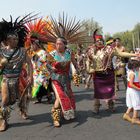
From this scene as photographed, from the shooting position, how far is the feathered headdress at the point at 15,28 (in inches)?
264

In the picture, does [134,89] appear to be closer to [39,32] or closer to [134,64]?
[134,64]

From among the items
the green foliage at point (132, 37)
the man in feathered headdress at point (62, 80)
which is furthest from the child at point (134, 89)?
the green foliage at point (132, 37)

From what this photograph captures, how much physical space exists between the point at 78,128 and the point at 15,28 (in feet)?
7.38

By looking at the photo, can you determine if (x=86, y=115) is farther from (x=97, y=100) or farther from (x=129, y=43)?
(x=129, y=43)

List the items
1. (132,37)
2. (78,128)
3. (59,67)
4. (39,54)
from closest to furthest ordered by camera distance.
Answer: (78,128) → (59,67) → (39,54) → (132,37)

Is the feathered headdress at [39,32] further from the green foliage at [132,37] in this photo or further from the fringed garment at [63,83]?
the green foliage at [132,37]

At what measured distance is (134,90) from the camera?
666 centimetres

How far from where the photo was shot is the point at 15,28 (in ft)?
22.7

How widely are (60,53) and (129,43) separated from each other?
238ft

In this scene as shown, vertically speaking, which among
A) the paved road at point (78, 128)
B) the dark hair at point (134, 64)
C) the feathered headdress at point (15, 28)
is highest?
the feathered headdress at point (15, 28)

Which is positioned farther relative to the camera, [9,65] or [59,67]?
[59,67]

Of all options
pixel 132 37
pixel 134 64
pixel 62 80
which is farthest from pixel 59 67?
pixel 132 37

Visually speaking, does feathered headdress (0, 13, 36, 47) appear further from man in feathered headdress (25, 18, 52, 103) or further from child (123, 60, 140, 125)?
child (123, 60, 140, 125)

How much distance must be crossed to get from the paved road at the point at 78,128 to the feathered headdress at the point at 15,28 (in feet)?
5.19
